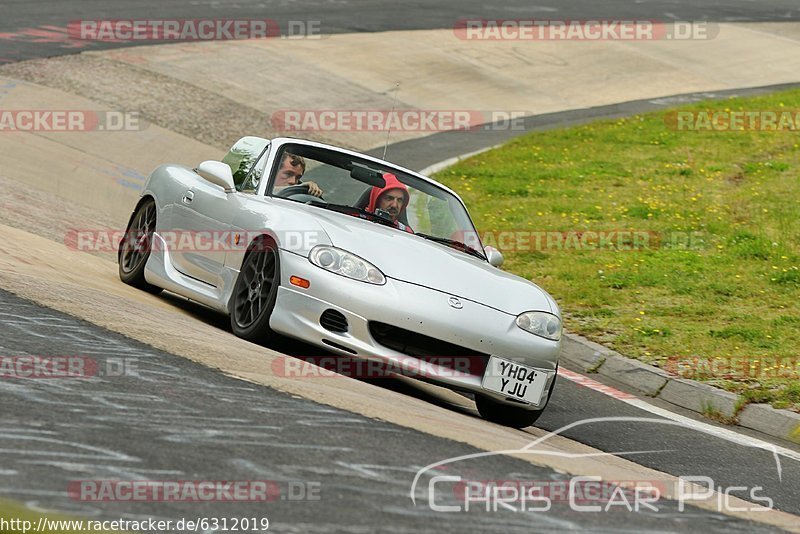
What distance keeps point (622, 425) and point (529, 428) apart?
772mm

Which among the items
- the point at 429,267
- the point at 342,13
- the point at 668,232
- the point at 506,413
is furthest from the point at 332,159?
the point at 342,13

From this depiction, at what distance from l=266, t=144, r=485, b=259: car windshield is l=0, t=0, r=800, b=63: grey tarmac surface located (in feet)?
42.4

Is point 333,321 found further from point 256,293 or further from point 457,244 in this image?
point 457,244

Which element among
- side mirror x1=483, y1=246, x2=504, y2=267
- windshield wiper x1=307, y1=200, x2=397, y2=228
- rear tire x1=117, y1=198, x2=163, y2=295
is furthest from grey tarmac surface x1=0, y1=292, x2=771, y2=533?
rear tire x1=117, y1=198, x2=163, y2=295

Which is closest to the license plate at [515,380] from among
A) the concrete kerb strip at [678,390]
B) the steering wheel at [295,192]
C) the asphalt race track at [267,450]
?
the asphalt race track at [267,450]

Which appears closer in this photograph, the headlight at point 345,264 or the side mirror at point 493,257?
the headlight at point 345,264

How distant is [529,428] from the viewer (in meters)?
7.71

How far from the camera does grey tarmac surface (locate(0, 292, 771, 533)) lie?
422 centimetres

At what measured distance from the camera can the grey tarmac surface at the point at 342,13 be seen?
73.5ft

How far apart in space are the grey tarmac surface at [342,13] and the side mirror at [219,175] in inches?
502

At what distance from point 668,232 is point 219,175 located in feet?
23.7

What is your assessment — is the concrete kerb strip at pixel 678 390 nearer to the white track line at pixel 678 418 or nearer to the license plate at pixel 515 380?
the white track line at pixel 678 418

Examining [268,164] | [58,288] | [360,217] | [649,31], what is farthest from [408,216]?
[649,31]

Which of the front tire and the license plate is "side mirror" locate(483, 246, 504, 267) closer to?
the license plate
